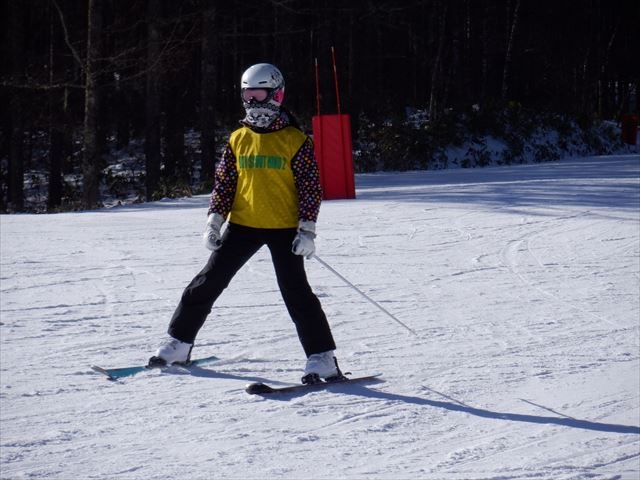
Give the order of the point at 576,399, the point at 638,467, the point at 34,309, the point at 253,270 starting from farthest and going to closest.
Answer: the point at 253,270
the point at 34,309
the point at 576,399
the point at 638,467

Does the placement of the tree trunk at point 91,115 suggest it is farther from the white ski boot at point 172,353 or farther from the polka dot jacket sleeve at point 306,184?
the polka dot jacket sleeve at point 306,184

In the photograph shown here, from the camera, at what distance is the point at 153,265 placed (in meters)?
9.44

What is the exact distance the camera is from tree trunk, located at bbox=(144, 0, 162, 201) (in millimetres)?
20828

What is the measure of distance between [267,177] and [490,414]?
167 cm

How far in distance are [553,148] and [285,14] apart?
7.86 metres

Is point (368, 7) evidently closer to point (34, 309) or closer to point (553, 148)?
point (553, 148)

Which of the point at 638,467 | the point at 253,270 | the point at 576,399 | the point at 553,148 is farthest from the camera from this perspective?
the point at 553,148

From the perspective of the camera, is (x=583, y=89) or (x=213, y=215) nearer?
(x=213, y=215)

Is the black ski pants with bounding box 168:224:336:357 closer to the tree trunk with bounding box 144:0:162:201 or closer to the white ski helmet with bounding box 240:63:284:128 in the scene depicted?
the white ski helmet with bounding box 240:63:284:128

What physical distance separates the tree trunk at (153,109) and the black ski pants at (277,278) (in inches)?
604

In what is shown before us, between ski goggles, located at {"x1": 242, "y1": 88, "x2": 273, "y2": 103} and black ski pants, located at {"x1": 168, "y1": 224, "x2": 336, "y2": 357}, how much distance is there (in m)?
0.69

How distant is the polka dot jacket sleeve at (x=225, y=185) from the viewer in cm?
534

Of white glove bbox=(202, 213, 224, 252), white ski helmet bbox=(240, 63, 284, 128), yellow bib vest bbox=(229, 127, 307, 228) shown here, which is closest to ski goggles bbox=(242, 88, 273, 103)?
white ski helmet bbox=(240, 63, 284, 128)

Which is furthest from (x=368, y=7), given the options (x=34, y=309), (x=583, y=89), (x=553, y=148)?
(x=34, y=309)
